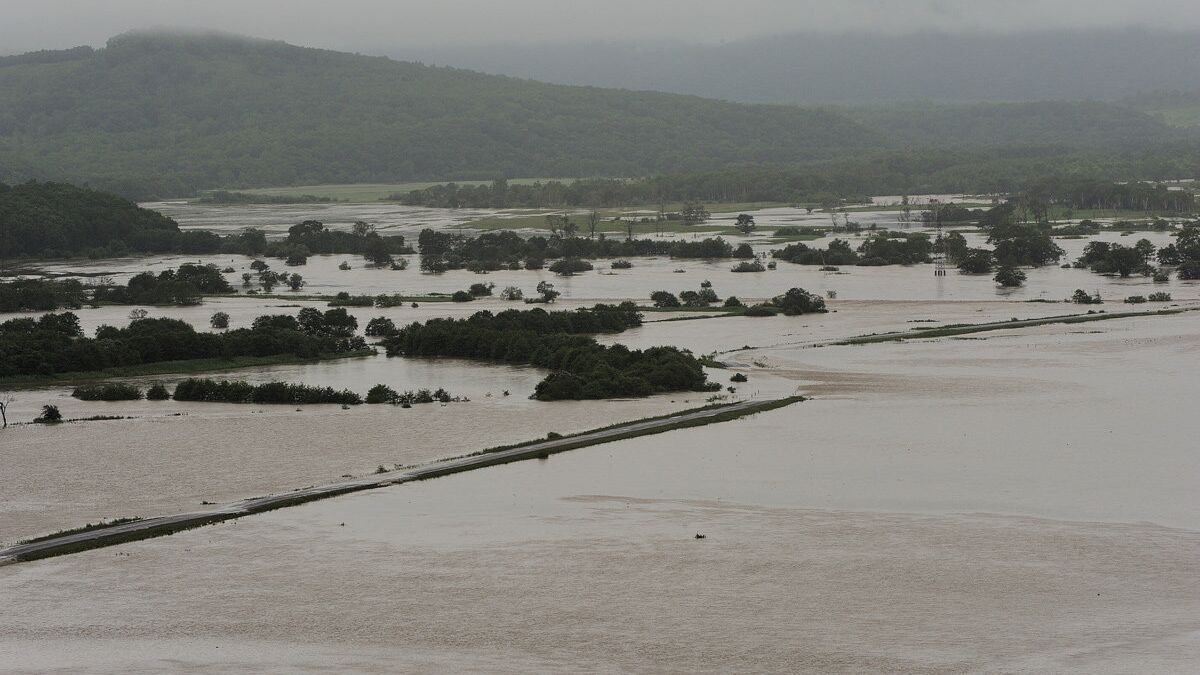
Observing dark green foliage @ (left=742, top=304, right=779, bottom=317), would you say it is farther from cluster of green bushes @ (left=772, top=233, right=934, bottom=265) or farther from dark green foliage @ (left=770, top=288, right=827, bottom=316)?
cluster of green bushes @ (left=772, top=233, right=934, bottom=265)

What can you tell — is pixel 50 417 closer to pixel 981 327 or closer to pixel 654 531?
pixel 654 531

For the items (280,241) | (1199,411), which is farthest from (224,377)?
(280,241)

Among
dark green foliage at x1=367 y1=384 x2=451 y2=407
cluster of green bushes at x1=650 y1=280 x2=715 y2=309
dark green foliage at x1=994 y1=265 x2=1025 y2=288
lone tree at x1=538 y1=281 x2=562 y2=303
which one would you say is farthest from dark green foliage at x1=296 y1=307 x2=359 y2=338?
dark green foliage at x1=994 y1=265 x2=1025 y2=288

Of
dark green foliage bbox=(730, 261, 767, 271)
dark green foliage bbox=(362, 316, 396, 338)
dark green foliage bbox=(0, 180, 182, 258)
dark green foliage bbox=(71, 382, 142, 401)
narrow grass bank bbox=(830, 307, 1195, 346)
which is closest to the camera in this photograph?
dark green foliage bbox=(71, 382, 142, 401)

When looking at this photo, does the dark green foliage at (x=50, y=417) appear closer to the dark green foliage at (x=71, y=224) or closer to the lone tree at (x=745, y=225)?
the dark green foliage at (x=71, y=224)

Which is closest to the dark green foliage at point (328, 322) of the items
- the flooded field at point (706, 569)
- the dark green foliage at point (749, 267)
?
the flooded field at point (706, 569)

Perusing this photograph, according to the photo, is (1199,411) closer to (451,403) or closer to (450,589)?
(451,403)

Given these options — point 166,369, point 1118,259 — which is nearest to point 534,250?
point 1118,259
